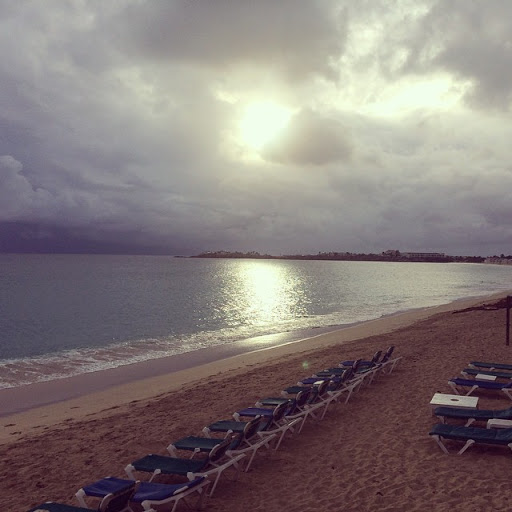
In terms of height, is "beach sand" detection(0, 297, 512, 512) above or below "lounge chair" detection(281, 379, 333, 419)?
below

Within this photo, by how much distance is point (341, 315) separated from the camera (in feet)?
113

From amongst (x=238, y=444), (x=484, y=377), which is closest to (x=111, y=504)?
(x=238, y=444)

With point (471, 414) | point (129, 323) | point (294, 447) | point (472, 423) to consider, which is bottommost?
point (129, 323)

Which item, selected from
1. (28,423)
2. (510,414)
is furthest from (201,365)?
(510,414)

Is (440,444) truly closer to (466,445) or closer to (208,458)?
(466,445)

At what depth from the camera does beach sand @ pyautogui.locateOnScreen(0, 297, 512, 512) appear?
18.3ft

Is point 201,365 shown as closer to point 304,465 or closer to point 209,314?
point 304,465

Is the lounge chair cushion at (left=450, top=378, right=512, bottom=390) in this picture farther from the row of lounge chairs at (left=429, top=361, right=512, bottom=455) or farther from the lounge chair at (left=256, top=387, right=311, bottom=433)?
the lounge chair at (left=256, top=387, right=311, bottom=433)

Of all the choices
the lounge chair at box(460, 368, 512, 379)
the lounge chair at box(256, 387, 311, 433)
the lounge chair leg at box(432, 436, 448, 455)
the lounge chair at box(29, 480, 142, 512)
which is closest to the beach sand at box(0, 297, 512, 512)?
the lounge chair leg at box(432, 436, 448, 455)

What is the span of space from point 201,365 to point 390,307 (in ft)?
85.5

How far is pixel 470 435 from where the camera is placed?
259 inches

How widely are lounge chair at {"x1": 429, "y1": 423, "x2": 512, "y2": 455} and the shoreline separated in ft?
22.6

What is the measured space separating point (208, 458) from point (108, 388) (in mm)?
9153

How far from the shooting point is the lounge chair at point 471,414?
7389mm
